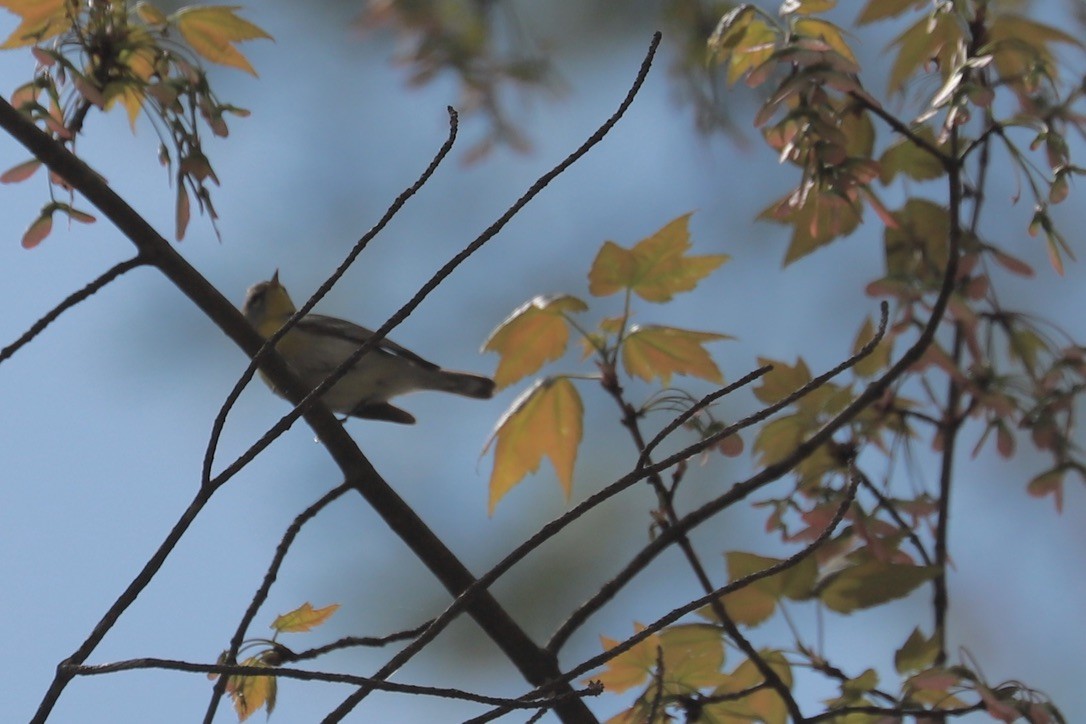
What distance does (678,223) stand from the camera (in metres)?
1.45

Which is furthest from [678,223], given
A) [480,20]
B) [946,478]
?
[480,20]

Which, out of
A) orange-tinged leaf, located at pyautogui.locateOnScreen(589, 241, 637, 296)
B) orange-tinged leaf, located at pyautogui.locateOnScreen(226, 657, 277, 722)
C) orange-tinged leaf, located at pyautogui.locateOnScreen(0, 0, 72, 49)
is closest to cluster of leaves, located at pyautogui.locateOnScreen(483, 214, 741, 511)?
orange-tinged leaf, located at pyautogui.locateOnScreen(589, 241, 637, 296)

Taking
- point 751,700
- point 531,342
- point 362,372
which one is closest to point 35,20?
point 531,342

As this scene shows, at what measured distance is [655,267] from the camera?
147 centimetres

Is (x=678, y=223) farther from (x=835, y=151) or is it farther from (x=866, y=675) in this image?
(x=866, y=675)

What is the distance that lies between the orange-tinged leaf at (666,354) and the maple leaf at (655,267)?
46mm

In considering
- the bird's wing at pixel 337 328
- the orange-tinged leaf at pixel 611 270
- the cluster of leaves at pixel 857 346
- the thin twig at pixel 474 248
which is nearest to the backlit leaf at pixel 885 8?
the cluster of leaves at pixel 857 346

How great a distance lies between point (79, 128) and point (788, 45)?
839 mm

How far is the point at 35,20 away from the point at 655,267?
31.6 inches

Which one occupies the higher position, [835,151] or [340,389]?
[340,389]

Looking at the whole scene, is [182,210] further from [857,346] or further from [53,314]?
[857,346]

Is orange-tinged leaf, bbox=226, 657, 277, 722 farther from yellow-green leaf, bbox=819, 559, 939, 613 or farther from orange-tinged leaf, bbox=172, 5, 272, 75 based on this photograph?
orange-tinged leaf, bbox=172, 5, 272, 75

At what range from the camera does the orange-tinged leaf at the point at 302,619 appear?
1.25 metres

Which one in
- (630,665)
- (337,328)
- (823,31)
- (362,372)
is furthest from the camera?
(337,328)
